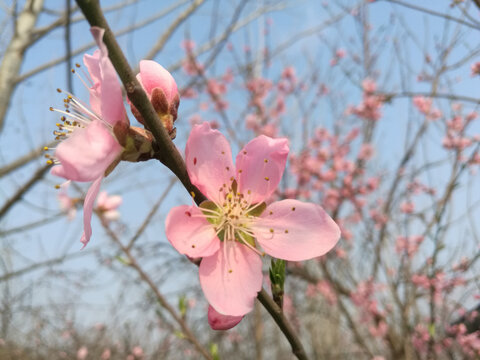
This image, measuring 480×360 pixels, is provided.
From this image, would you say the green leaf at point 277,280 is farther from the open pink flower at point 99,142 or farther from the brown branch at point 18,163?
the brown branch at point 18,163

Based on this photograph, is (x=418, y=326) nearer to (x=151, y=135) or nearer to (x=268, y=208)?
(x=268, y=208)

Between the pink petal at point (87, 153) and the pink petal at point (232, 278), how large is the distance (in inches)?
10.0

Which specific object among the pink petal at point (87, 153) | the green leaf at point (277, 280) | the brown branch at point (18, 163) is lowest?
the green leaf at point (277, 280)

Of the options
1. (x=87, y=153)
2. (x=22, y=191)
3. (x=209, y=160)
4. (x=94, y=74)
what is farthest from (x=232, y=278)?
(x=22, y=191)

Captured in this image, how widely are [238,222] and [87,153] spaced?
0.33 metres

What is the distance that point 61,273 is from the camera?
5.14 m

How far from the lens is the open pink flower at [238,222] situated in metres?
0.67

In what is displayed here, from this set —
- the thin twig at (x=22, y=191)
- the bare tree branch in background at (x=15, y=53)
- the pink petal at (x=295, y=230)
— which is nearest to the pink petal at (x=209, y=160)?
the pink petal at (x=295, y=230)

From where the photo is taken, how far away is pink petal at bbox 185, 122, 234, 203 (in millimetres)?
690

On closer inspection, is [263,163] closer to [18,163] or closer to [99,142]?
[99,142]

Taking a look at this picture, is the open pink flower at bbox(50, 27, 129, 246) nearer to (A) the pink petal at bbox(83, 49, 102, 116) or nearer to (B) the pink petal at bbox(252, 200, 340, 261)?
(A) the pink petal at bbox(83, 49, 102, 116)

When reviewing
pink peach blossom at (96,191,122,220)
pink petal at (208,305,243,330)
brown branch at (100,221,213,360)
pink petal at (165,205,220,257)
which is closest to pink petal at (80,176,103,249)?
pink petal at (165,205,220,257)

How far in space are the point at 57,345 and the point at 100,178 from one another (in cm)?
630

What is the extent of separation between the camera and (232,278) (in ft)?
2.25
